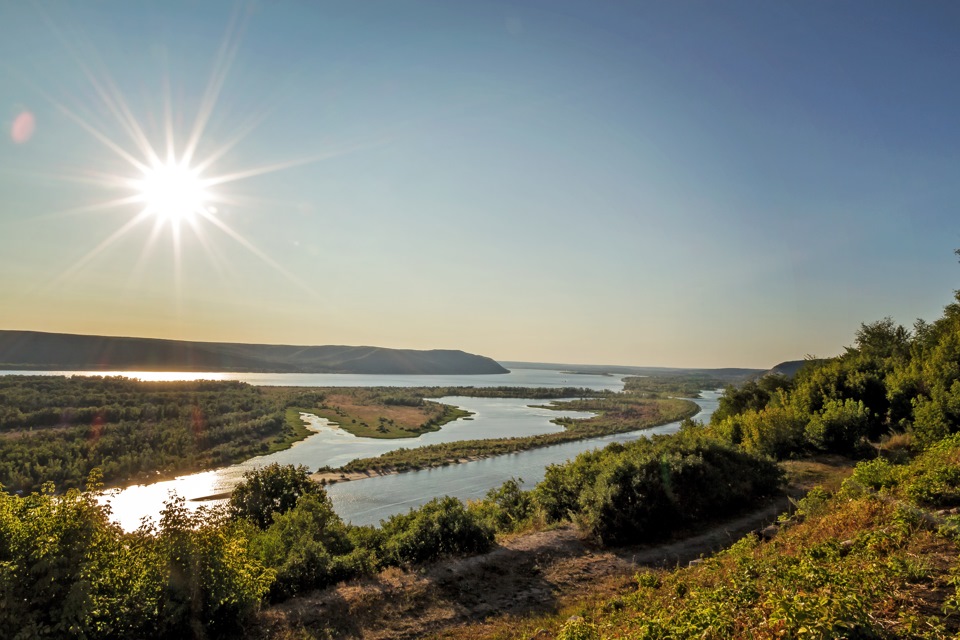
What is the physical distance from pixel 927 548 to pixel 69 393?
114 meters

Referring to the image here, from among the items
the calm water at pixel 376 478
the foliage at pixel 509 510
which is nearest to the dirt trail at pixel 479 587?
the foliage at pixel 509 510

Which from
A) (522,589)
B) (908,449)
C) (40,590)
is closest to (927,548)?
(522,589)

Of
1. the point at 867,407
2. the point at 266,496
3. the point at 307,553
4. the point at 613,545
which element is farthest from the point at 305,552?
the point at 867,407

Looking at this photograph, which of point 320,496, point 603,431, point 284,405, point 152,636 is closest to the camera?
point 152,636

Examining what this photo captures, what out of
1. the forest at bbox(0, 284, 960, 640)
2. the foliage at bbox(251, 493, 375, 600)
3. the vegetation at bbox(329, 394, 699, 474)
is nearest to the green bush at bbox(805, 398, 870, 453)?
the forest at bbox(0, 284, 960, 640)

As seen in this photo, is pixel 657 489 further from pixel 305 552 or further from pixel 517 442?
pixel 517 442

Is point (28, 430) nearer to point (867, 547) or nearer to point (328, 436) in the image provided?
point (328, 436)

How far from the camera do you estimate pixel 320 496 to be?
861 inches

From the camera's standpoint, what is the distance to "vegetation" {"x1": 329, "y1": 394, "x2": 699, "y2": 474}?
6072 cm

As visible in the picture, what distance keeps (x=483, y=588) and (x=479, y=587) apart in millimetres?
121

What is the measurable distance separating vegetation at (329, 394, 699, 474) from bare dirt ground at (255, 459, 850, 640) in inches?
1805

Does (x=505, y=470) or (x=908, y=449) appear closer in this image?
(x=908, y=449)

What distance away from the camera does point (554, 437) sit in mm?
83500

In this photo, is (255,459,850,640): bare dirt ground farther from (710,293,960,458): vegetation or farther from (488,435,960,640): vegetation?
(710,293,960,458): vegetation
